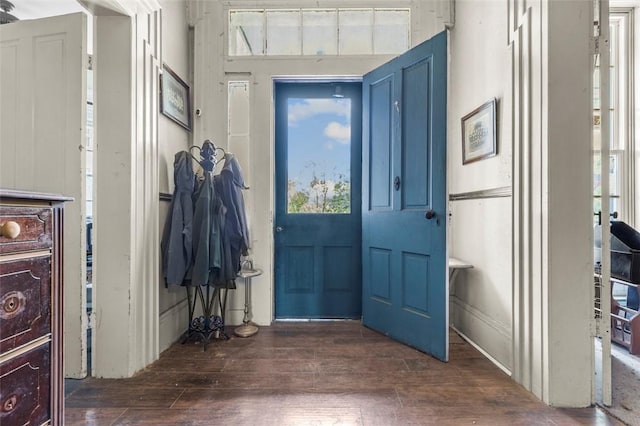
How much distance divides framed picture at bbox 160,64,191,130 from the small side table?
129 cm

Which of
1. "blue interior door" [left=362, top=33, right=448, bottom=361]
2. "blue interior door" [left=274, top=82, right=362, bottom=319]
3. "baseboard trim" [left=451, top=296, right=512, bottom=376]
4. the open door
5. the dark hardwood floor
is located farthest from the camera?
"blue interior door" [left=274, top=82, right=362, bottom=319]

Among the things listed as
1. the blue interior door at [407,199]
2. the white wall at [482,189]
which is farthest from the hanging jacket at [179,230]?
the white wall at [482,189]

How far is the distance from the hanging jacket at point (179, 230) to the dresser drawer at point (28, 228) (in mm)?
1021

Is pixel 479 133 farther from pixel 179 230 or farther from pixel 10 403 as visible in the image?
pixel 10 403

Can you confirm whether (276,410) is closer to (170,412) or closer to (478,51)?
(170,412)

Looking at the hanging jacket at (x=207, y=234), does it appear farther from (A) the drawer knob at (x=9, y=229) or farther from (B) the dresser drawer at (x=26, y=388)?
(A) the drawer knob at (x=9, y=229)

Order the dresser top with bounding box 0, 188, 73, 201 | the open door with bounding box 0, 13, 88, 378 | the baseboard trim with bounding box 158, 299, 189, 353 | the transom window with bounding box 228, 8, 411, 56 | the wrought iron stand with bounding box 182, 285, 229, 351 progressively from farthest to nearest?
the transom window with bounding box 228, 8, 411, 56 < the wrought iron stand with bounding box 182, 285, 229, 351 < the baseboard trim with bounding box 158, 299, 189, 353 < the open door with bounding box 0, 13, 88, 378 < the dresser top with bounding box 0, 188, 73, 201

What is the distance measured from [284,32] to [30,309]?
262cm

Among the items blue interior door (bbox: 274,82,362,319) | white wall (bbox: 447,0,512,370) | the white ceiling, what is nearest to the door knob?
white wall (bbox: 447,0,512,370)

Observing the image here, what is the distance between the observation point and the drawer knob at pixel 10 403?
90cm

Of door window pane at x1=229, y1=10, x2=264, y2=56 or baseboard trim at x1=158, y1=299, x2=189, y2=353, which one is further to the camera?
door window pane at x1=229, y1=10, x2=264, y2=56

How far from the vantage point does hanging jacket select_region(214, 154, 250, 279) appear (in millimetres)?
2188

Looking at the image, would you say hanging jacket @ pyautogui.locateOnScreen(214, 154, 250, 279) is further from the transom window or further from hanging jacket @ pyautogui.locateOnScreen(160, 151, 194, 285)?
the transom window

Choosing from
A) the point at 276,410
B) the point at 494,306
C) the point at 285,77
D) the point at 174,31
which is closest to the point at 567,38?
the point at 494,306
